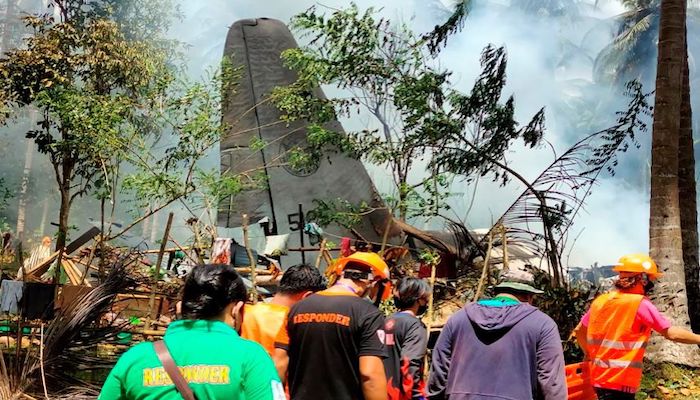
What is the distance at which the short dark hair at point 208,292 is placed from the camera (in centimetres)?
252

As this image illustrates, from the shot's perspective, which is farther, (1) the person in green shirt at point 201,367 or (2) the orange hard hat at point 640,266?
(2) the orange hard hat at point 640,266

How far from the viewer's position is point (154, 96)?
506 inches

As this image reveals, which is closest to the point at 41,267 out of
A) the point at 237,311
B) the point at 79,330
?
the point at 79,330

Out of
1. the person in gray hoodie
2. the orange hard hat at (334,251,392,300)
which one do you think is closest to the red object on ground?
the person in gray hoodie

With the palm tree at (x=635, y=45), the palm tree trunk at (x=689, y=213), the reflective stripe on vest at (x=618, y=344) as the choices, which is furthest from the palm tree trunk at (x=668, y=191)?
the palm tree at (x=635, y=45)

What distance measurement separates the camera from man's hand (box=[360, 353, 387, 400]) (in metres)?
3.78

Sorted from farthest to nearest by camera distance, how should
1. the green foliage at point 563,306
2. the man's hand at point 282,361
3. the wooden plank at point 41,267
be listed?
the wooden plank at point 41,267 < the green foliage at point 563,306 < the man's hand at point 282,361

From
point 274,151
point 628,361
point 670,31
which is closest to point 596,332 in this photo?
point 628,361

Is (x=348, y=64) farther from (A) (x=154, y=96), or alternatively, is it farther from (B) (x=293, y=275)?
(B) (x=293, y=275)

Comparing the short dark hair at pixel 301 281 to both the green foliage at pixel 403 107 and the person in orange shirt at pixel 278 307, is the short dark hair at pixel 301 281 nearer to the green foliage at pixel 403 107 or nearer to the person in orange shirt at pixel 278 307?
the person in orange shirt at pixel 278 307

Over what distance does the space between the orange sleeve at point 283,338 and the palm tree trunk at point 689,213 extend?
8.01 m

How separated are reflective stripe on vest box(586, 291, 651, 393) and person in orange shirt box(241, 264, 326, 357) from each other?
2.10 m

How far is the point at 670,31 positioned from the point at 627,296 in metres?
5.71

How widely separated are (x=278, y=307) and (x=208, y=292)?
5.97ft
